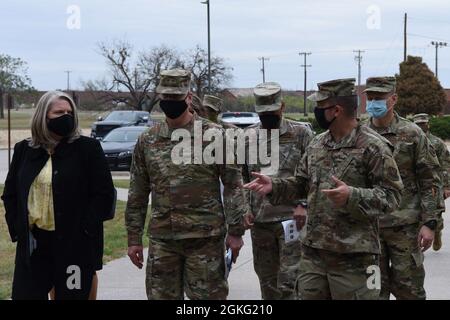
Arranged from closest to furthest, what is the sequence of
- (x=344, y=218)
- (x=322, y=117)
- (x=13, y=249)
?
(x=344, y=218), (x=322, y=117), (x=13, y=249)

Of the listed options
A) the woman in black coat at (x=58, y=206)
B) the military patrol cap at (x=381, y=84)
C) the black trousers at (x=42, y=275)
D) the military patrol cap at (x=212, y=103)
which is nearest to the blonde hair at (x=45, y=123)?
the woman in black coat at (x=58, y=206)

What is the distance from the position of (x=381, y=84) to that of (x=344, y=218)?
1760 millimetres

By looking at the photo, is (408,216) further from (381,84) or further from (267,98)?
(267,98)

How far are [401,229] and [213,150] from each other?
1625 mm

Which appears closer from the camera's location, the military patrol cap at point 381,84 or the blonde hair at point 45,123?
the blonde hair at point 45,123

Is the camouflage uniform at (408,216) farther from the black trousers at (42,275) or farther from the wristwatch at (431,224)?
the black trousers at (42,275)

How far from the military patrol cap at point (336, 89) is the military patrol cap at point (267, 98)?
4.49 ft

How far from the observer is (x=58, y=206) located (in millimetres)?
5094

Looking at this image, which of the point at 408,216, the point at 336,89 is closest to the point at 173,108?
the point at 336,89

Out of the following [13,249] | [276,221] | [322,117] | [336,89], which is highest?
[336,89]

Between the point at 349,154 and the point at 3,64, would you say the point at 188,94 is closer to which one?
the point at 349,154

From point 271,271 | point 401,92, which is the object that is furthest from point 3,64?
point 271,271

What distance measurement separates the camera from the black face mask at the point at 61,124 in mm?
5086

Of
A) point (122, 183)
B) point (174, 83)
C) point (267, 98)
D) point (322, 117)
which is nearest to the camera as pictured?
point (322, 117)
